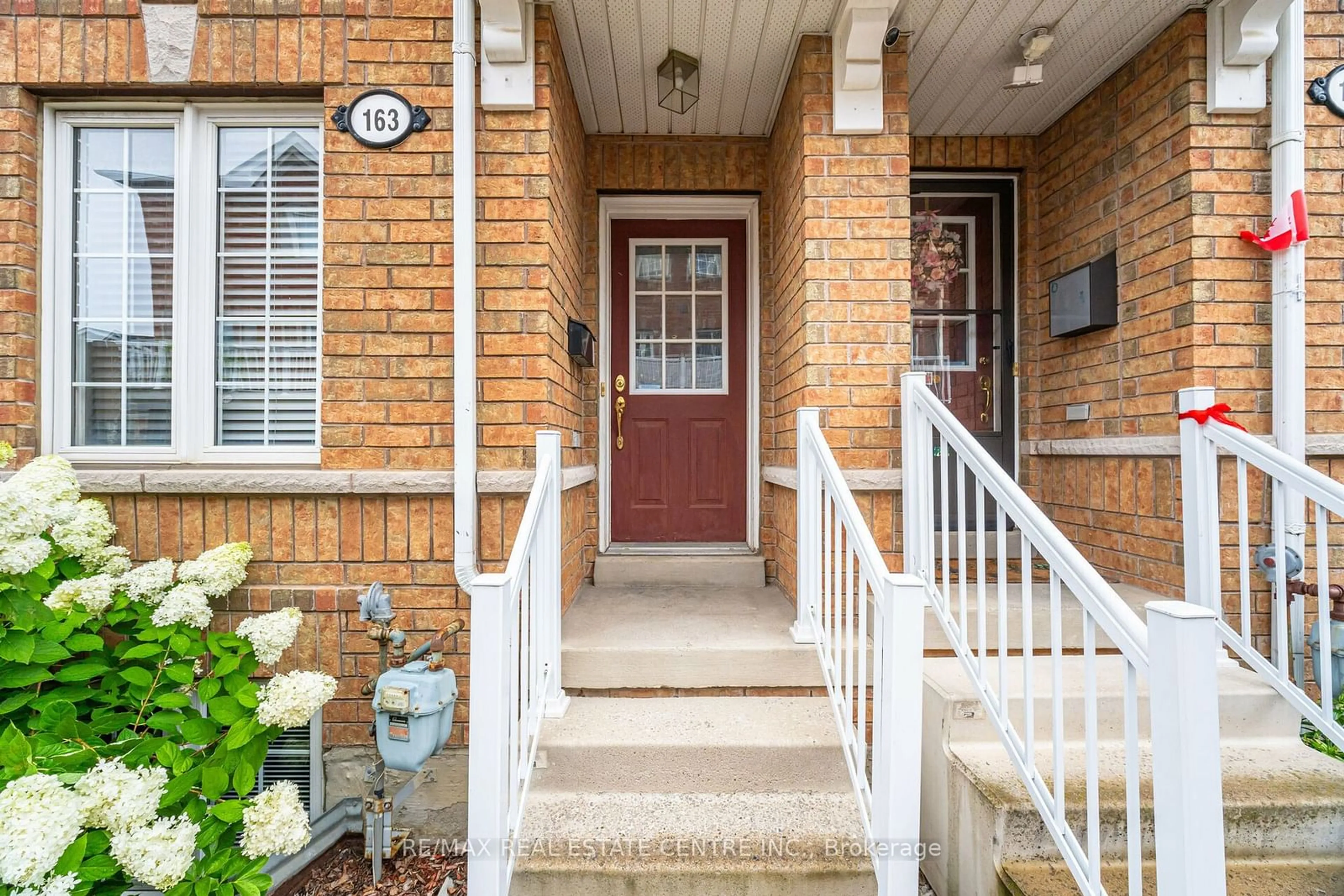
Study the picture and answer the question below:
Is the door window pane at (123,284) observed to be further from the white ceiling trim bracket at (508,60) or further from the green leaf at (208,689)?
the white ceiling trim bracket at (508,60)

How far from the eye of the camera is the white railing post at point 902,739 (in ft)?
4.88

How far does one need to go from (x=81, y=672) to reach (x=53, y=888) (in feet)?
2.40

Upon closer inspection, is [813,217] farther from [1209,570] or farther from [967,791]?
[967,791]

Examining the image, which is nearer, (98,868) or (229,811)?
(98,868)

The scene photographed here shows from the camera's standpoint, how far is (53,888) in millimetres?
1414

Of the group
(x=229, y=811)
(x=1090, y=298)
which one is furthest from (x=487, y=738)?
(x=1090, y=298)

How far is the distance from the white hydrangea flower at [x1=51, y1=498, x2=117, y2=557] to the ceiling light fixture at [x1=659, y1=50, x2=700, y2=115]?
109 inches

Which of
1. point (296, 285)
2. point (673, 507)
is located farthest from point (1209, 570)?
point (296, 285)

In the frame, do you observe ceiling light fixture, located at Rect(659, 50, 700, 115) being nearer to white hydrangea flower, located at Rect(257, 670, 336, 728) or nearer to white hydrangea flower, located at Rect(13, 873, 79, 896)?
white hydrangea flower, located at Rect(257, 670, 336, 728)

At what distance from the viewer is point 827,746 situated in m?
1.99

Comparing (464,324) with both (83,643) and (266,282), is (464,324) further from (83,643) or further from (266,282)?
(83,643)

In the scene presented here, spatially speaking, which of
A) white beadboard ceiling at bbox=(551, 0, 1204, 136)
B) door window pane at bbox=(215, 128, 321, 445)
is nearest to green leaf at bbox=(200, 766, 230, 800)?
door window pane at bbox=(215, 128, 321, 445)

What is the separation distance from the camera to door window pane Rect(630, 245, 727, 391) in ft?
11.6

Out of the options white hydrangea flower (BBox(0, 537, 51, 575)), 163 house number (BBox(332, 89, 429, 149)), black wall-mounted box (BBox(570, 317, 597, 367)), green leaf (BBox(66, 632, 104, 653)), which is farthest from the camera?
black wall-mounted box (BBox(570, 317, 597, 367))
